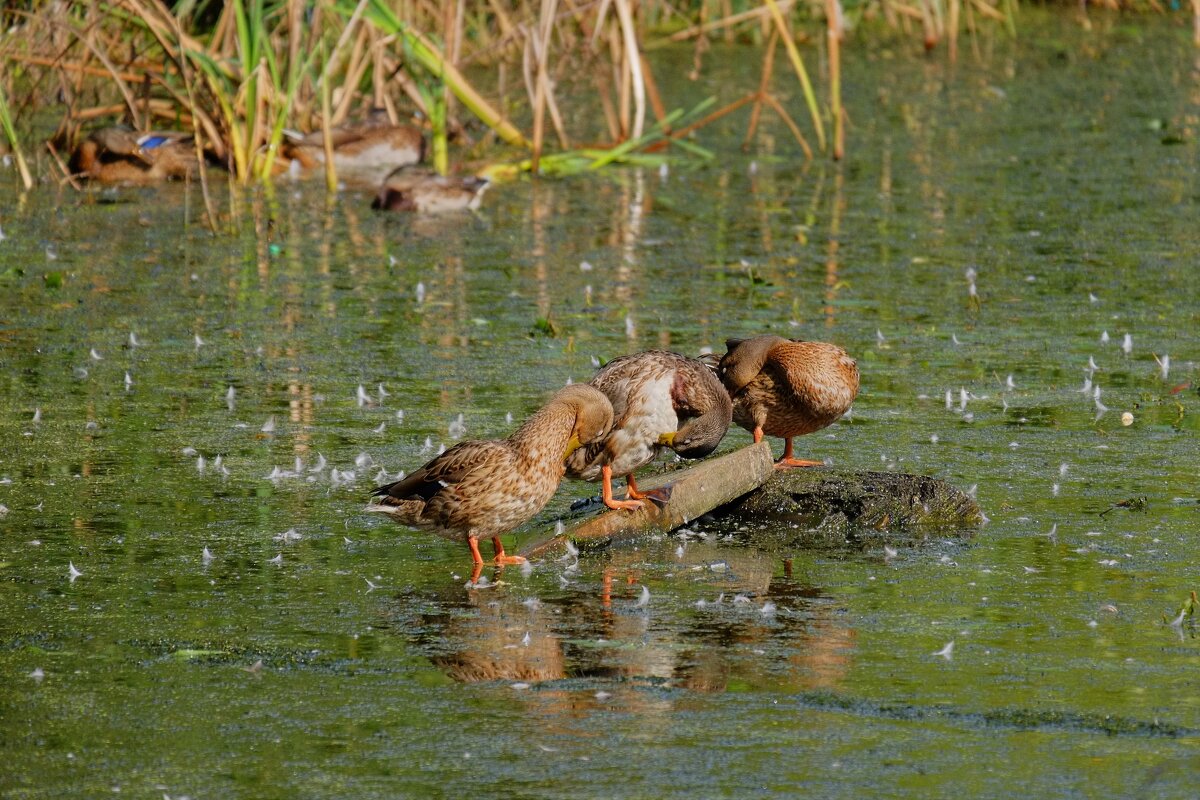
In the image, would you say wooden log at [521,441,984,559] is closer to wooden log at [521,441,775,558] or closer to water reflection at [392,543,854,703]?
wooden log at [521,441,775,558]

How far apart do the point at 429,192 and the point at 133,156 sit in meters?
2.82

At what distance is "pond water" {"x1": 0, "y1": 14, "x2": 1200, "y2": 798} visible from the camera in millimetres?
4496

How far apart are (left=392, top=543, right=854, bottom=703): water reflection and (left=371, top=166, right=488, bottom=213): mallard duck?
8209mm

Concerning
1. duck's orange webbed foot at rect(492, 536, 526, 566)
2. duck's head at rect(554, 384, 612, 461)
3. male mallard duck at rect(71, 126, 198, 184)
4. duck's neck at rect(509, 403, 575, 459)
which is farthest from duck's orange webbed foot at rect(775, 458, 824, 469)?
male mallard duck at rect(71, 126, 198, 184)

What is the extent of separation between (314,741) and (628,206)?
1044 cm

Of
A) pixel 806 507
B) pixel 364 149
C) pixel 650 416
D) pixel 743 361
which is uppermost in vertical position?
pixel 364 149

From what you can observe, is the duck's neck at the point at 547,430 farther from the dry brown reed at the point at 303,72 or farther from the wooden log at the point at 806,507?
the dry brown reed at the point at 303,72

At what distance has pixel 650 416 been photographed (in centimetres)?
684

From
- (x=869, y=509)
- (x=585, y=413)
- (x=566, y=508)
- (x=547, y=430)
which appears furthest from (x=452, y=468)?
(x=869, y=509)

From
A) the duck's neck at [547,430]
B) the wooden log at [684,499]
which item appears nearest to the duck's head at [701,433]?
the wooden log at [684,499]

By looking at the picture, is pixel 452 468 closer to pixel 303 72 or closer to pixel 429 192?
pixel 429 192

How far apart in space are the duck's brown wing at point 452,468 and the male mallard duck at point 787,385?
1593 mm

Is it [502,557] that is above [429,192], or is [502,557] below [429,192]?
below

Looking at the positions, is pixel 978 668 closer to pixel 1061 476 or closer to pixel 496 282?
pixel 1061 476
